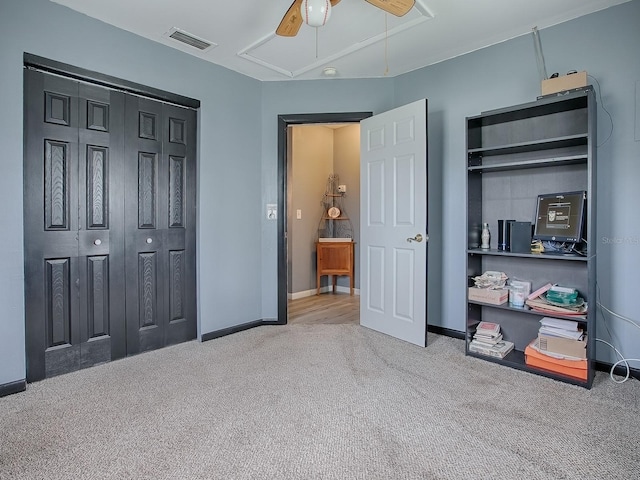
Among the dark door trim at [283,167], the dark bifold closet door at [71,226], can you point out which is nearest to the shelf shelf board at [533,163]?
the dark door trim at [283,167]

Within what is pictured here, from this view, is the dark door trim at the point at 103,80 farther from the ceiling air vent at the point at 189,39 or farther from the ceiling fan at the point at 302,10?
the ceiling fan at the point at 302,10

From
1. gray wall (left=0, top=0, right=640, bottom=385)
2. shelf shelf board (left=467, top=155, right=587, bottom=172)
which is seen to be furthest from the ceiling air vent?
shelf shelf board (left=467, top=155, right=587, bottom=172)

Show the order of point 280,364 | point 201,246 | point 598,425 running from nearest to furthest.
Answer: point 598,425 < point 280,364 < point 201,246

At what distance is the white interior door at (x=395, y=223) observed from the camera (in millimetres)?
3188

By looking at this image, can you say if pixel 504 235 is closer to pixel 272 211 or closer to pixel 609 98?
pixel 609 98

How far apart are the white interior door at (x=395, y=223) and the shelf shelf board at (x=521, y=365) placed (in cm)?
52

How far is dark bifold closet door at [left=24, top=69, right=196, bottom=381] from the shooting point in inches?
98.0

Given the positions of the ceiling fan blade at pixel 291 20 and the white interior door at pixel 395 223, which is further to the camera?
the white interior door at pixel 395 223

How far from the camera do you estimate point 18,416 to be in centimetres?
203

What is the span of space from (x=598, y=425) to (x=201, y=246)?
118 inches

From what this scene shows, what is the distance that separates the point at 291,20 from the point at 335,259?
3787mm

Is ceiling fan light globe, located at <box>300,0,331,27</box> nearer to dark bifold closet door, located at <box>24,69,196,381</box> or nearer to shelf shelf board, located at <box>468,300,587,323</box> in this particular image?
dark bifold closet door, located at <box>24,69,196,381</box>

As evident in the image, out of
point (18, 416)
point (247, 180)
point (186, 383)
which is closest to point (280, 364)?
point (186, 383)

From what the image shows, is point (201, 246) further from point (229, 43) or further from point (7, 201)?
point (229, 43)
